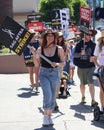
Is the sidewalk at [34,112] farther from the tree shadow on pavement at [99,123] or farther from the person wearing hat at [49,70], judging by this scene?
the person wearing hat at [49,70]

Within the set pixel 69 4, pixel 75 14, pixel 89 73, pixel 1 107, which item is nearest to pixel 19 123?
pixel 1 107

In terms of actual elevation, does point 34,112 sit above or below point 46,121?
below

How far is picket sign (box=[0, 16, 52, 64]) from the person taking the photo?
814 cm

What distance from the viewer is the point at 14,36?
26.8 feet

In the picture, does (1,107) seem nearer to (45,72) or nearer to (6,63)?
(45,72)

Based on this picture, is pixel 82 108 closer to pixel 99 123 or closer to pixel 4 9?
pixel 99 123

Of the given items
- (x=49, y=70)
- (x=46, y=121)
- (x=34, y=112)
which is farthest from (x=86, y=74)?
(x=46, y=121)

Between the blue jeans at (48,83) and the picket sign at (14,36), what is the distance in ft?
0.69

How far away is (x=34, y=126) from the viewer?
8.28 m

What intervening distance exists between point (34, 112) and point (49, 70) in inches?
66.1

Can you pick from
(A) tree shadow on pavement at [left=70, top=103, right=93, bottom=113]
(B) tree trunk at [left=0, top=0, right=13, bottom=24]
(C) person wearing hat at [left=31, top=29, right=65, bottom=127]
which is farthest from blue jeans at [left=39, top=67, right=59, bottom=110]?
(B) tree trunk at [left=0, top=0, right=13, bottom=24]

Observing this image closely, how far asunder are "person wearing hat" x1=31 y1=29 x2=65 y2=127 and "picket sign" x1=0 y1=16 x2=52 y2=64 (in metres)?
0.14

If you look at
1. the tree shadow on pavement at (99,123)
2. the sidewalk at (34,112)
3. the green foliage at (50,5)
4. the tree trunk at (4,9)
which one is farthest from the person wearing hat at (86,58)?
the green foliage at (50,5)

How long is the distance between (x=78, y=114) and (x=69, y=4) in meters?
51.7
